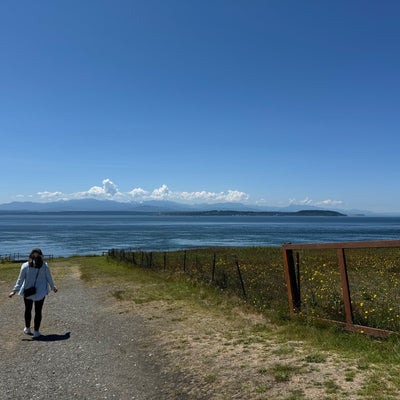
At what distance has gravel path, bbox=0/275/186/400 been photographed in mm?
6180

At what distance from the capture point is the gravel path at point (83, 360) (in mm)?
6180

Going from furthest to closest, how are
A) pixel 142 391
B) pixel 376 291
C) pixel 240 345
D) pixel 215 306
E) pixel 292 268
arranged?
pixel 215 306
pixel 292 268
pixel 376 291
pixel 240 345
pixel 142 391

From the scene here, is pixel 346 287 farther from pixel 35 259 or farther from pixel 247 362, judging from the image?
pixel 35 259

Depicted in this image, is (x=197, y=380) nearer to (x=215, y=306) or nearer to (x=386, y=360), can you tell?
(x=386, y=360)

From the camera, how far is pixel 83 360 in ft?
25.1

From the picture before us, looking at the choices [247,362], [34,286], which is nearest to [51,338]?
[34,286]

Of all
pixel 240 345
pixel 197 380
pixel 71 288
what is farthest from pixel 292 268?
pixel 71 288

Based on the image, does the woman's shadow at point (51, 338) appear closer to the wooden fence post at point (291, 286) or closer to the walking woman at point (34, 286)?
the walking woman at point (34, 286)

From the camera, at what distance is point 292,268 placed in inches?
397

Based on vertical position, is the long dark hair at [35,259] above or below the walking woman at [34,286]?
above

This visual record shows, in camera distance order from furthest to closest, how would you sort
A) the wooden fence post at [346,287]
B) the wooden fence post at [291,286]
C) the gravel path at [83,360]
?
the wooden fence post at [291,286], the wooden fence post at [346,287], the gravel path at [83,360]

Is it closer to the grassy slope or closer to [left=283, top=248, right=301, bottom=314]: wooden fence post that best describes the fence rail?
[left=283, top=248, right=301, bottom=314]: wooden fence post

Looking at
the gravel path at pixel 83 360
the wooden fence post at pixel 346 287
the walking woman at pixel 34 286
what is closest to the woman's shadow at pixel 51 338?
the gravel path at pixel 83 360

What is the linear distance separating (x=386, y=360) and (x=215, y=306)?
6541 mm
